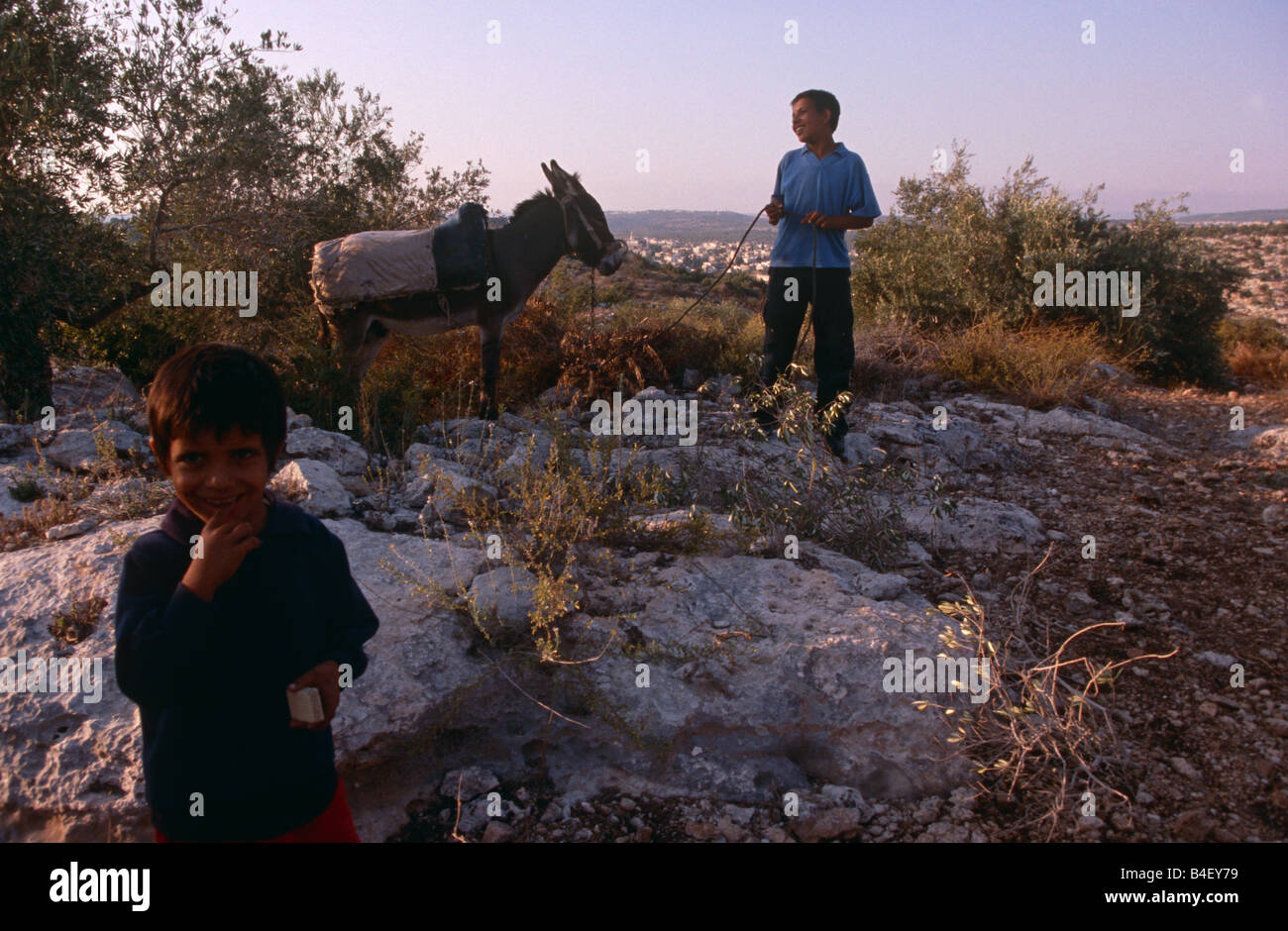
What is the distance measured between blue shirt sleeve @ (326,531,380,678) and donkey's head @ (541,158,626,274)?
424cm

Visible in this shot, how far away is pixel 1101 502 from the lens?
192 inches

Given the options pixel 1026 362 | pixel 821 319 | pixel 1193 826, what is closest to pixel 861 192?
pixel 821 319

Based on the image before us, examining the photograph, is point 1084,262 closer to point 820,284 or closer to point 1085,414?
point 1085,414

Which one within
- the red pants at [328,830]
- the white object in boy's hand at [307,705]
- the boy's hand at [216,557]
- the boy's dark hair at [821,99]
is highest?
the boy's dark hair at [821,99]

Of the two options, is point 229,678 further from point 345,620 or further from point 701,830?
point 701,830

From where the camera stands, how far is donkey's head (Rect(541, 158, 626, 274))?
17.8ft

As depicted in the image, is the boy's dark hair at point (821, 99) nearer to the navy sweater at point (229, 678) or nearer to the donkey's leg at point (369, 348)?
the donkey's leg at point (369, 348)

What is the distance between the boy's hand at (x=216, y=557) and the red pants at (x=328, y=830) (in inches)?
21.6

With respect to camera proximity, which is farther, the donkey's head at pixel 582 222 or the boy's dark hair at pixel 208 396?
the donkey's head at pixel 582 222

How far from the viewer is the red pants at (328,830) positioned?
1.56m

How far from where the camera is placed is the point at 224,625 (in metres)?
1.48

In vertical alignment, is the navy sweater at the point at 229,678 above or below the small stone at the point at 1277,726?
above

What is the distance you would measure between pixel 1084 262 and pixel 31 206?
9.91m

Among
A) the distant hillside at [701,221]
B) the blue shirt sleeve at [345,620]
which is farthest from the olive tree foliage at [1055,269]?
the distant hillside at [701,221]
